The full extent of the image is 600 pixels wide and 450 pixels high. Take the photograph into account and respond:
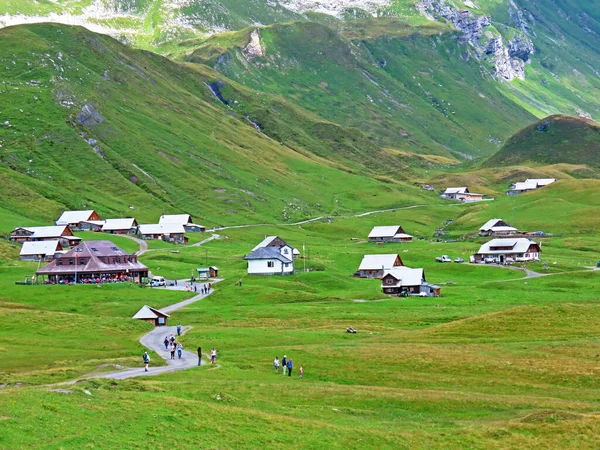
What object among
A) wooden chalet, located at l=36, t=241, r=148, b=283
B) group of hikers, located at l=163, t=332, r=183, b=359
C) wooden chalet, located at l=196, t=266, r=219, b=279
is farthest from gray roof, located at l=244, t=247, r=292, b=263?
group of hikers, located at l=163, t=332, r=183, b=359

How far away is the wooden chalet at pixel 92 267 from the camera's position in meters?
158

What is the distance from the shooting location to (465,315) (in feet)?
367

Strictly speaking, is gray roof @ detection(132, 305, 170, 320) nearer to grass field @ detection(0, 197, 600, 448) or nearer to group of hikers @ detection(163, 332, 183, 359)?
grass field @ detection(0, 197, 600, 448)

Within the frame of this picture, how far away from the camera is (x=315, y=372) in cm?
7375

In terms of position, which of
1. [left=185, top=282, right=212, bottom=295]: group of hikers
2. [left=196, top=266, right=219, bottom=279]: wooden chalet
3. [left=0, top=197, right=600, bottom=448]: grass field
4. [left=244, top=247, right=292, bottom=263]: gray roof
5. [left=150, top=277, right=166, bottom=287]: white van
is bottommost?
[left=0, top=197, right=600, bottom=448]: grass field

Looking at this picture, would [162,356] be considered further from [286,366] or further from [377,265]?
[377,265]

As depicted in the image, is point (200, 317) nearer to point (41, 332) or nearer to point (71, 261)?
point (41, 332)

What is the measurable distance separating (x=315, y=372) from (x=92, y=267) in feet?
309

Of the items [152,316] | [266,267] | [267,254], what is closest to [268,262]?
[266,267]

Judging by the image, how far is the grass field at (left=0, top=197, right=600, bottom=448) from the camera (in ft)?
157

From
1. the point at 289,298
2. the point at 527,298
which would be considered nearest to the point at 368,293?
the point at 289,298

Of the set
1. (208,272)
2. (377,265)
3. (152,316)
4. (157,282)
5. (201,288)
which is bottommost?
(152,316)

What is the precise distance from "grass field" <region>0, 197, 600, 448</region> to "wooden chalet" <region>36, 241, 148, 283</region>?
13263 millimetres

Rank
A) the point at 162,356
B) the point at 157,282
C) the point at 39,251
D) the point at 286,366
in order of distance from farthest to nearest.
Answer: the point at 39,251, the point at 157,282, the point at 162,356, the point at 286,366
